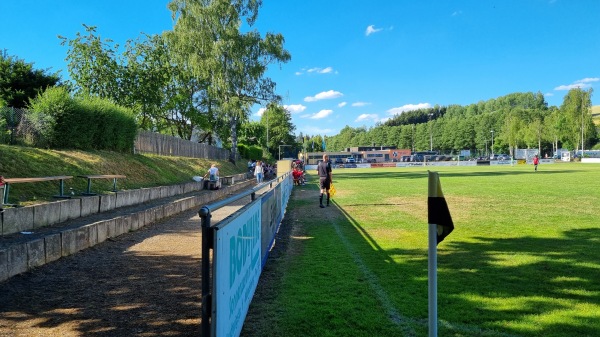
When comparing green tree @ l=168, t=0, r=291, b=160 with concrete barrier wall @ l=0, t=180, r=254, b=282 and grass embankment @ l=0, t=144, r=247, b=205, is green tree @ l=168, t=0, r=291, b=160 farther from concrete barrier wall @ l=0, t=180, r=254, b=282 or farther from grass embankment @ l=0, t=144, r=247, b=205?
concrete barrier wall @ l=0, t=180, r=254, b=282

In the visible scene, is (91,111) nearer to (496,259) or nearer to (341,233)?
(341,233)

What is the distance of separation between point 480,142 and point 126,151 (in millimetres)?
132190

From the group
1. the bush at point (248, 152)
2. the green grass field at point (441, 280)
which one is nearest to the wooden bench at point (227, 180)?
the green grass field at point (441, 280)

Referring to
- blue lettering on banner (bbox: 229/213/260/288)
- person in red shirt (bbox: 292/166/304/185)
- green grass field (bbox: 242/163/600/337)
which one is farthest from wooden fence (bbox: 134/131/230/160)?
blue lettering on banner (bbox: 229/213/260/288)

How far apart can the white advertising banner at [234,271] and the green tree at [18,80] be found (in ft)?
82.0

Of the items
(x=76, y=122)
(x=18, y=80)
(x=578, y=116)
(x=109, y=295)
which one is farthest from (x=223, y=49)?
(x=578, y=116)

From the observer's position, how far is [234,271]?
11.5ft

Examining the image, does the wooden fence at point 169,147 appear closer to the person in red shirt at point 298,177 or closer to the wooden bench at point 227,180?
the wooden bench at point 227,180

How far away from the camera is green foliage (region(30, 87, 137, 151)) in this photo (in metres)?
15.4

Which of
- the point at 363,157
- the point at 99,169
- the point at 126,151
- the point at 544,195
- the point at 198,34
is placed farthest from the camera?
the point at 363,157

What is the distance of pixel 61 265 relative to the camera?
265 inches

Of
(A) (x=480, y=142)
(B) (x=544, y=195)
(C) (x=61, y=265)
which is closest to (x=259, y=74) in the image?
(B) (x=544, y=195)

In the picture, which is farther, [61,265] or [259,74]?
[259,74]

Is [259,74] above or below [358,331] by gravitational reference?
above
